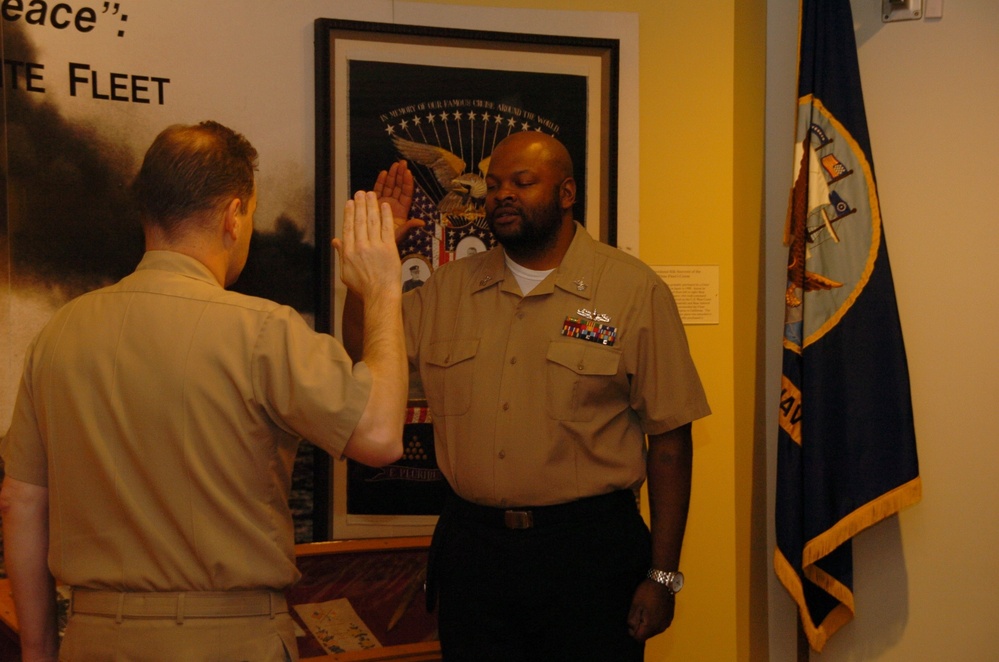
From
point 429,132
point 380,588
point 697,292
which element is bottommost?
point 380,588

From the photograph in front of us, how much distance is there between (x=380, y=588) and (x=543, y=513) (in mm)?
780

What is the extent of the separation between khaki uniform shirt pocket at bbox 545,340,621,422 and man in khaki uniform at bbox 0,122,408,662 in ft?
2.37

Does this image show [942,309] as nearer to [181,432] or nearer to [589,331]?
[589,331]

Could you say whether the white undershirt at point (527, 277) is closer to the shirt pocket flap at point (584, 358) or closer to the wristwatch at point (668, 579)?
the shirt pocket flap at point (584, 358)

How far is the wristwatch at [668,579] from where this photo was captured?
2172 mm

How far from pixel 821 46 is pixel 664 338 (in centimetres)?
110

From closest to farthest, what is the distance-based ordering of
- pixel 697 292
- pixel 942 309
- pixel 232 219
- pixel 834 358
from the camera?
pixel 232 219 → pixel 834 358 → pixel 942 309 → pixel 697 292

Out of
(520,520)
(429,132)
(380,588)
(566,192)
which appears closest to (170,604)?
(520,520)

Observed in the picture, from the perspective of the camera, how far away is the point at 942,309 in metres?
2.72

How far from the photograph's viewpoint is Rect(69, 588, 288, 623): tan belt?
55.7 inches

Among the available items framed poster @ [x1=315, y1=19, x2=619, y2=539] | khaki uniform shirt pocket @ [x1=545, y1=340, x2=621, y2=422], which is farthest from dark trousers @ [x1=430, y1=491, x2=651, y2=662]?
framed poster @ [x1=315, y1=19, x2=619, y2=539]

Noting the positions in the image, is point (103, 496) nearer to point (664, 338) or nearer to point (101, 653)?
point (101, 653)

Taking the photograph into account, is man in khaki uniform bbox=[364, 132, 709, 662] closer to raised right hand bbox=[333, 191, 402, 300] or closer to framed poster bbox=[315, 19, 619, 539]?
framed poster bbox=[315, 19, 619, 539]

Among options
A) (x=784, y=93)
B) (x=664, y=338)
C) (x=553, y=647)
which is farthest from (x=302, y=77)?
(x=553, y=647)
